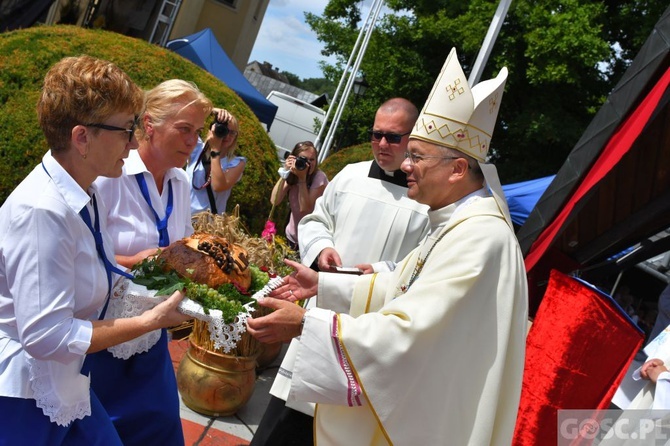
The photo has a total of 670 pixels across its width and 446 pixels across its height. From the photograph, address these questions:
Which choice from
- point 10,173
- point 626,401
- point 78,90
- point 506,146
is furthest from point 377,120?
point 506,146

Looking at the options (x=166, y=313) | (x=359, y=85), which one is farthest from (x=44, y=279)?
(x=359, y=85)

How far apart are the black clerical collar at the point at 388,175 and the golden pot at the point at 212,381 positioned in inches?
60.3

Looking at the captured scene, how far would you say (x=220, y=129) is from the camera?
5.29 metres

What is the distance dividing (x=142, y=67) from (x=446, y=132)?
Result: 5051 millimetres

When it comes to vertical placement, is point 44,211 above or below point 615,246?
below

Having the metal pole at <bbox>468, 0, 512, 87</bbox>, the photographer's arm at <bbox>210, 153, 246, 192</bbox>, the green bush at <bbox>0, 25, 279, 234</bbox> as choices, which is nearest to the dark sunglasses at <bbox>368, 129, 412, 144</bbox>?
the photographer's arm at <bbox>210, 153, 246, 192</bbox>

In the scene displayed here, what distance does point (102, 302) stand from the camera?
2.42 metres

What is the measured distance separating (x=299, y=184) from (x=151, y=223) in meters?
3.55

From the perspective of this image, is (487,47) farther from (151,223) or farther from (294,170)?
(151,223)

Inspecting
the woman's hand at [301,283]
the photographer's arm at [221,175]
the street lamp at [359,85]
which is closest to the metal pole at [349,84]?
the street lamp at [359,85]

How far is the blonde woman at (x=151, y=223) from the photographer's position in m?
2.78

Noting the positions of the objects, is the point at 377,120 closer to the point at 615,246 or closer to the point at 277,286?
the point at 277,286

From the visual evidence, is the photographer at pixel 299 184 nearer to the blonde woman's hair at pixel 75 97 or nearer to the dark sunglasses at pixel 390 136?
the dark sunglasses at pixel 390 136

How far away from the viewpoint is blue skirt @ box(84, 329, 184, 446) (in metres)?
2.77
